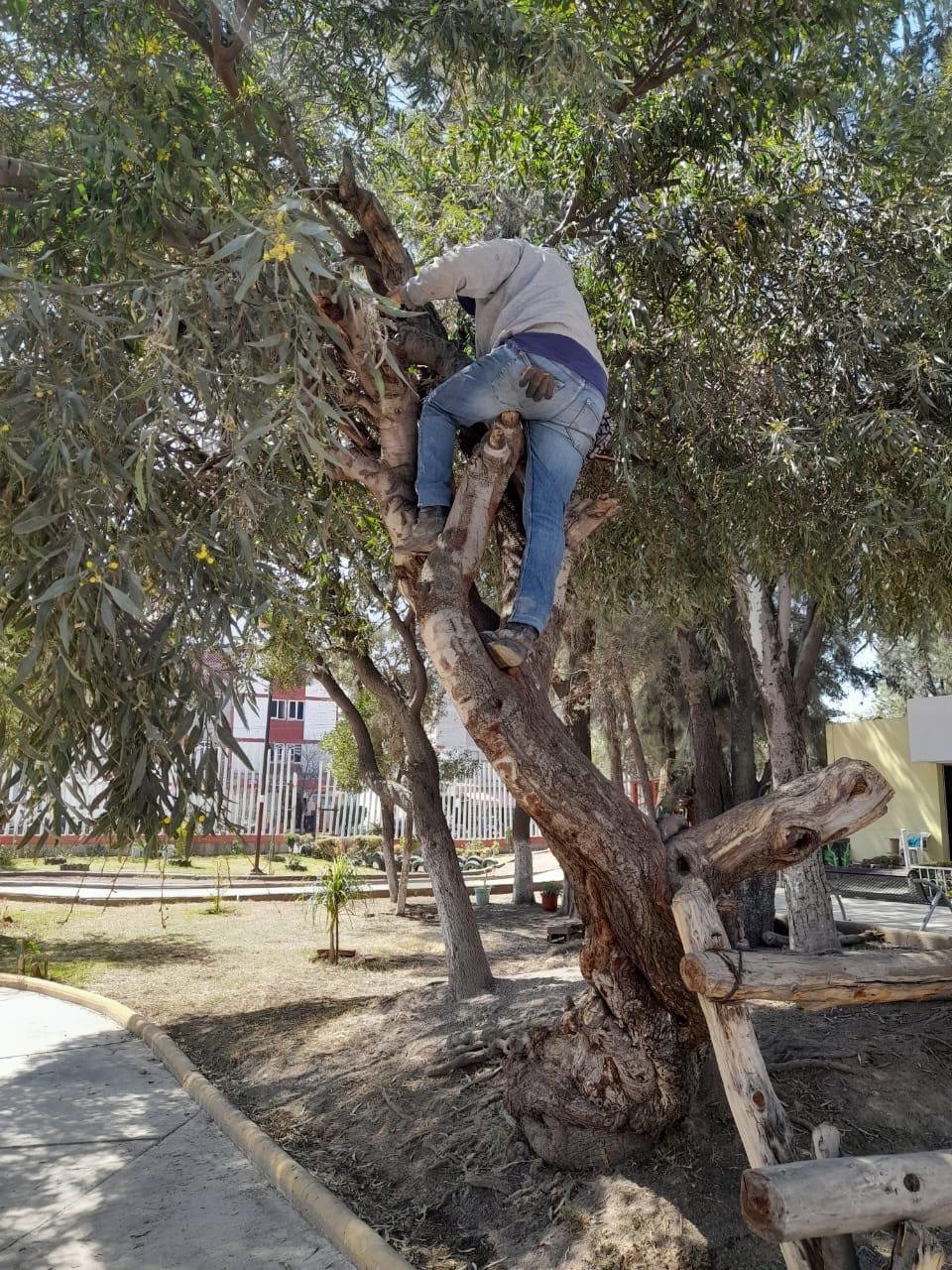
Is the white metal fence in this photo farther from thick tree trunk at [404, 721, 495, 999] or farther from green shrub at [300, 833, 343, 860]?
thick tree trunk at [404, 721, 495, 999]

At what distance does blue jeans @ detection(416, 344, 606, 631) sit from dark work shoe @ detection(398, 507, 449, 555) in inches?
2.3

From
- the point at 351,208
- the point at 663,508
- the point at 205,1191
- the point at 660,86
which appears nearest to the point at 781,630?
the point at 663,508

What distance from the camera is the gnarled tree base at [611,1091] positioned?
425 centimetres

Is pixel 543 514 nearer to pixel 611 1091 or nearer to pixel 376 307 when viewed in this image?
pixel 376 307

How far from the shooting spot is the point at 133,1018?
8109 millimetres

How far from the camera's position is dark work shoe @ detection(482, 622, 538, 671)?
3.80 metres

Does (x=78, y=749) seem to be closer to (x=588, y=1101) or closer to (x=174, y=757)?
(x=174, y=757)

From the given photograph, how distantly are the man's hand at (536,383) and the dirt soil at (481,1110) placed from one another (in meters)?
3.19

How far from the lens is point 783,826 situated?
4.07 m

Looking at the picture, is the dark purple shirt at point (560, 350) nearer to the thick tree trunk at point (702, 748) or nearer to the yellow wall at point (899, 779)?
the thick tree trunk at point (702, 748)

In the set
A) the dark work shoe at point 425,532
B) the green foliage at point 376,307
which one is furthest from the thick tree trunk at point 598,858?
the green foliage at point 376,307

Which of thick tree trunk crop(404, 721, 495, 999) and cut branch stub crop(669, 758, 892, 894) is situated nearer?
cut branch stub crop(669, 758, 892, 894)


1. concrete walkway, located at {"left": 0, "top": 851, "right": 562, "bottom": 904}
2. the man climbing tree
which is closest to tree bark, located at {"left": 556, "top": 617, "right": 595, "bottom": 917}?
concrete walkway, located at {"left": 0, "top": 851, "right": 562, "bottom": 904}

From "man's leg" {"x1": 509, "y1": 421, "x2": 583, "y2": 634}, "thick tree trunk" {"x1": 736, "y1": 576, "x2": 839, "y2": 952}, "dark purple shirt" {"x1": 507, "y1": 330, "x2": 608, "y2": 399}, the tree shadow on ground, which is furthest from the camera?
the tree shadow on ground
